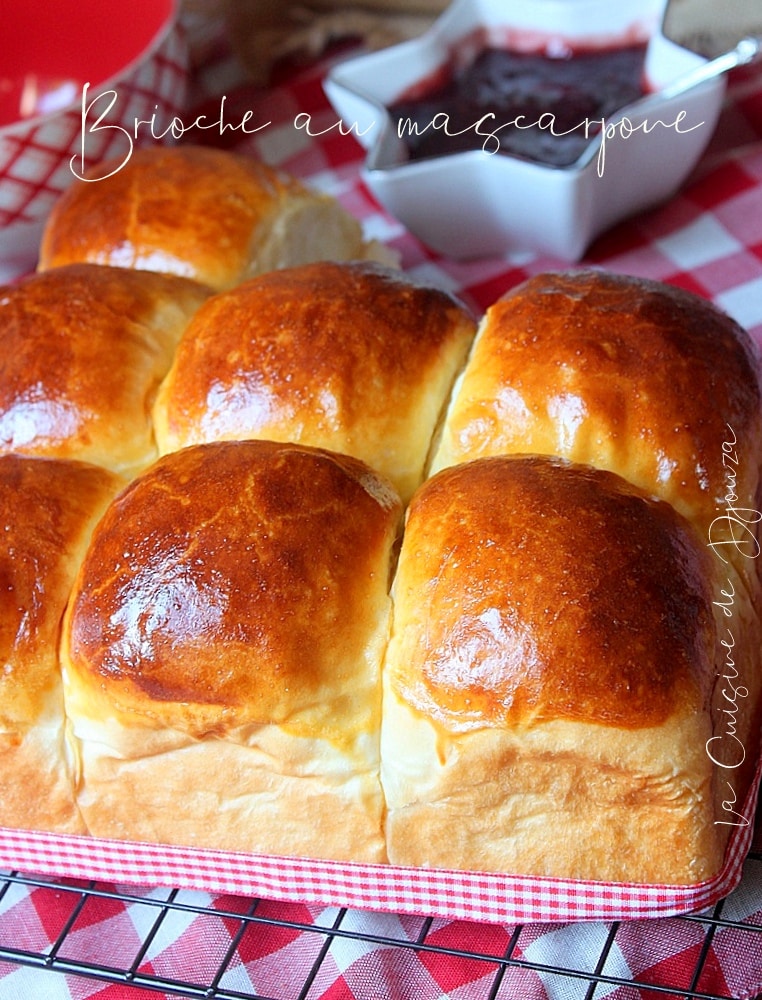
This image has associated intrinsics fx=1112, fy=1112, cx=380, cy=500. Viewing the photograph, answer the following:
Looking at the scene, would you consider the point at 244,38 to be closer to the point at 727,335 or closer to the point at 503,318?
the point at 503,318

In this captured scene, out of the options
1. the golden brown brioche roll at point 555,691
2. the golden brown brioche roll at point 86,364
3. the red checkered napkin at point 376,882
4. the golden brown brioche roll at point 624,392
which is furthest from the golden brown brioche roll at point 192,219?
the red checkered napkin at point 376,882

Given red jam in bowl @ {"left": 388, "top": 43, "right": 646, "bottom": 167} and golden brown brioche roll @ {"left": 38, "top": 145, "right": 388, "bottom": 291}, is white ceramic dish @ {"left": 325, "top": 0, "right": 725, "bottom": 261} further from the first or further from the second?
golden brown brioche roll @ {"left": 38, "top": 145, "right": 388, "bottom": 291}

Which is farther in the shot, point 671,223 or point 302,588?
point 671,223

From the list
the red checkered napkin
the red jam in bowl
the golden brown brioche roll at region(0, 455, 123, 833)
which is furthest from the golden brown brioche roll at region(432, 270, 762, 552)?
the red jam in bowl

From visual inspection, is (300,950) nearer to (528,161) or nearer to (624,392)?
(624,392)

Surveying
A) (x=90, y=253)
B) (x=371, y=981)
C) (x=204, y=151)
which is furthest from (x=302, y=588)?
(x=204, y=151)

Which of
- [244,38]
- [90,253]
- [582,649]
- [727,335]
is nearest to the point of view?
[582,649]

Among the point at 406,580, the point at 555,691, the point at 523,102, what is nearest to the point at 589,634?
the point at 555,691
